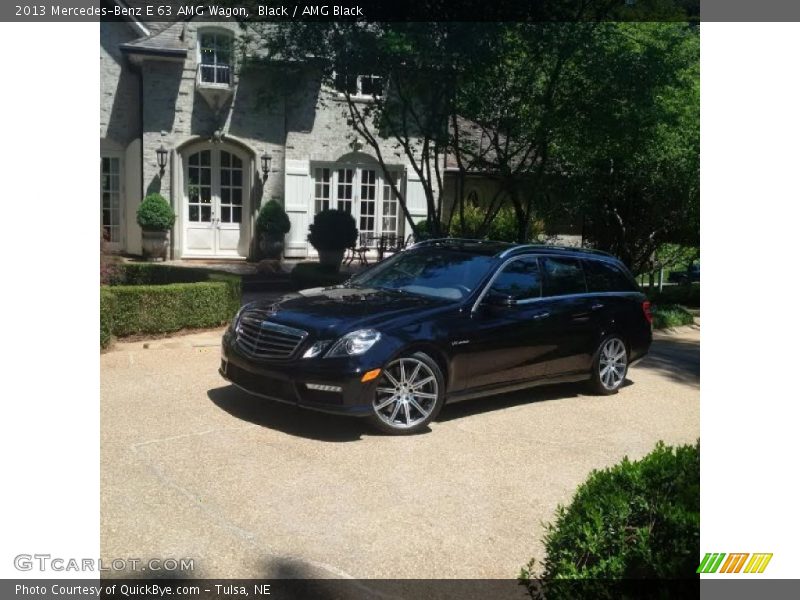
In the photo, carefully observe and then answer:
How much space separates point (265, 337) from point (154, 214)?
41.2 feet

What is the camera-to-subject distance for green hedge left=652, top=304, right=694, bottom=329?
48.9 feet

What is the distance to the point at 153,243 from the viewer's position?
18.3 meters

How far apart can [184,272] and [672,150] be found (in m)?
9.13

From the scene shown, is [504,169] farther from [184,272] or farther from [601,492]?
[601,492]

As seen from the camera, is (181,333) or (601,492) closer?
(601,492)

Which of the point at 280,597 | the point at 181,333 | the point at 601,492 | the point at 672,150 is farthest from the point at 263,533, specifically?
the point at 672,150

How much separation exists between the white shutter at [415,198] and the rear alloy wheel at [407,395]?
48.1 ft

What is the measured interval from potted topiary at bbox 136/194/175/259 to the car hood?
38.3ft

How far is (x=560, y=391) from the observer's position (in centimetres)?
848

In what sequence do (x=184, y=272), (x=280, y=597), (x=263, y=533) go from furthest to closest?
(x=184, y=272) → (x=263, y=533) → (x=280, y=597)

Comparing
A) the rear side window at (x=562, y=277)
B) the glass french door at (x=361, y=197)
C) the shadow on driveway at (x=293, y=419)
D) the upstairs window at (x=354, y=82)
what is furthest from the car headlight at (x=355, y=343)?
the glass french door at (x=361, y=197)

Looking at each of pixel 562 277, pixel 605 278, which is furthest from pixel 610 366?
pixel 562 277

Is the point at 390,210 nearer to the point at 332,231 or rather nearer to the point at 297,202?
the point at 297,202

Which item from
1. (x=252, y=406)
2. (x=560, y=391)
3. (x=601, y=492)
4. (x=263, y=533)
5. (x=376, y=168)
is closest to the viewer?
(x=601, y=492)
